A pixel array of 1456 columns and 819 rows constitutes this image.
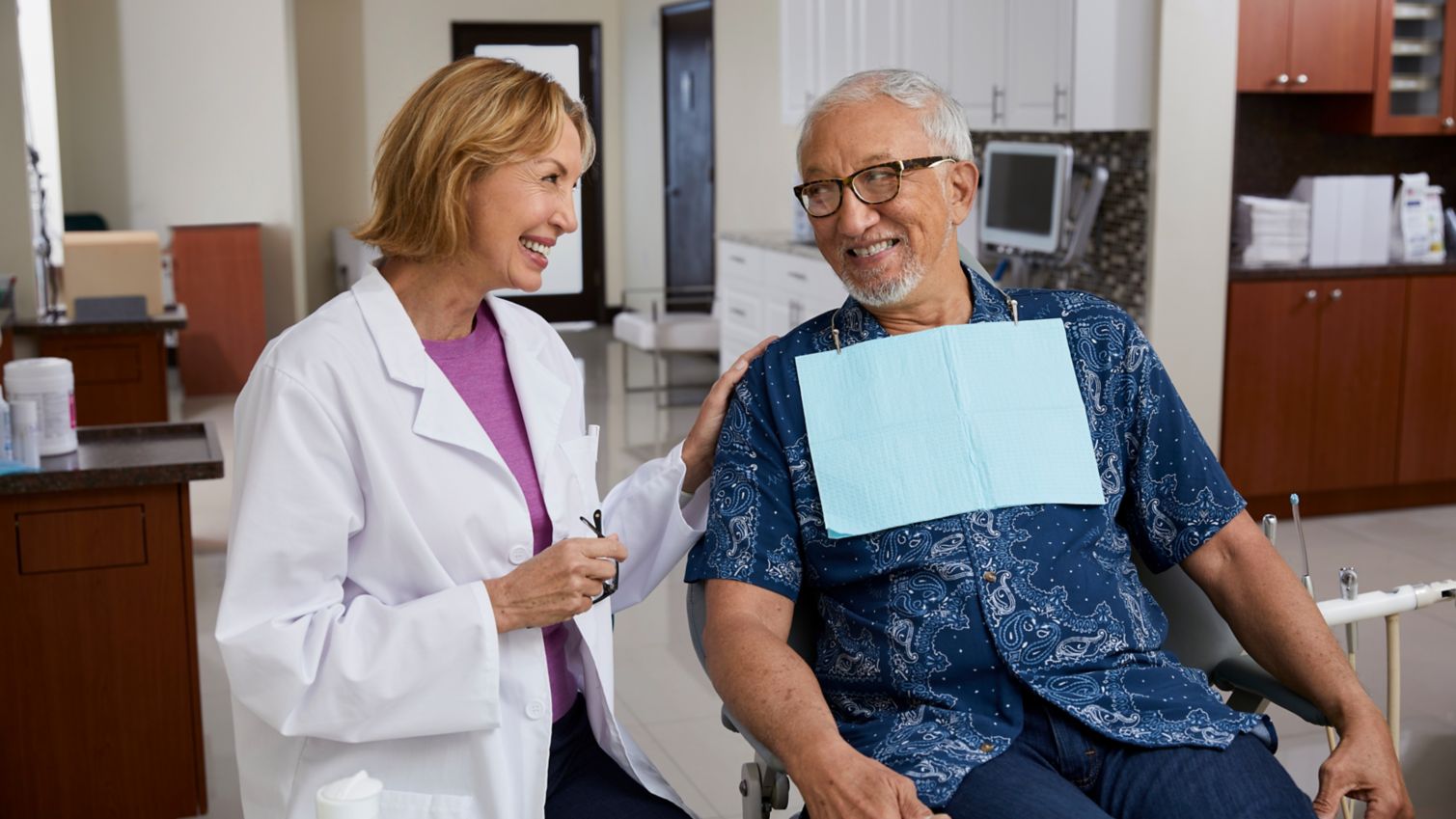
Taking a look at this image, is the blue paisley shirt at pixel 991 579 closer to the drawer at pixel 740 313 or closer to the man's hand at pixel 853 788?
the man's hand at pixel 853 788

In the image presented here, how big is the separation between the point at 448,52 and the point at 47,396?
8.25 m

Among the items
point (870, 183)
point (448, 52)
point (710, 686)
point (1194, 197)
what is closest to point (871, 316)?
point (870, 183)

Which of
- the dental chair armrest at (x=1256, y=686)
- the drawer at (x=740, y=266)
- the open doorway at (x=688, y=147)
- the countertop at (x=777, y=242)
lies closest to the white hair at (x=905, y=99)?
the dental chair armrest at (x=1256, y=686)

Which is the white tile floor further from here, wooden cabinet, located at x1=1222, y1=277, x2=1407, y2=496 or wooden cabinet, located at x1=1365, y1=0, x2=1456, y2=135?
wooden cabinet, located at x1=1365, y1=0, x2=1456, y2=135

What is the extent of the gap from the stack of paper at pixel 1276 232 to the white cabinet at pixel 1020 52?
641mm

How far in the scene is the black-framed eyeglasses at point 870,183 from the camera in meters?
1.98

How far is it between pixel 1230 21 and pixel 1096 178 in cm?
65

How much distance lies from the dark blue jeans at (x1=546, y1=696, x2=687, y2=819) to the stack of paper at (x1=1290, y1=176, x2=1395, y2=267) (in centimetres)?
413

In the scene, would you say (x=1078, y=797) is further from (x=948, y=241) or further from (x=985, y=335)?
(x=948, y=241)

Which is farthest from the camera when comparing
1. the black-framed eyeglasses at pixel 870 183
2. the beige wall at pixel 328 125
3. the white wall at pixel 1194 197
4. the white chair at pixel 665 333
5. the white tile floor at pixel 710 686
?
the beige wall at pixel 328 125

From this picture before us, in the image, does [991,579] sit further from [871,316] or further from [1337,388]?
[1337,388]

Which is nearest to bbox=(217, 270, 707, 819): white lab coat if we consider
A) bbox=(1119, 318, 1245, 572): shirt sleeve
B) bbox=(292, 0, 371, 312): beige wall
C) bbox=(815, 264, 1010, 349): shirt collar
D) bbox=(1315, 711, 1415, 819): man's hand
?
bbox=(815, 264, 1010, 349): shirt collar

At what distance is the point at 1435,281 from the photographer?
17.3ft

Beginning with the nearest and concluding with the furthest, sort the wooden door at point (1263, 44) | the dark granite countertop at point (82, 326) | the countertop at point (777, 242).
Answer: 1. the wooden door at point (1263, 44)
2. the dark granite countertop at point (82, 326)
3. the countertop at point (777, 242)
